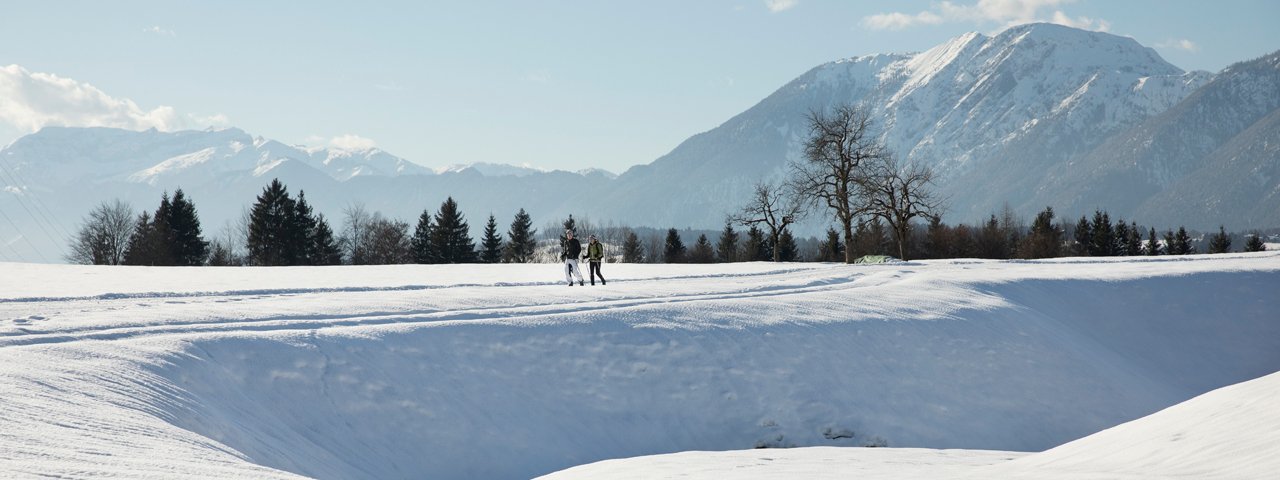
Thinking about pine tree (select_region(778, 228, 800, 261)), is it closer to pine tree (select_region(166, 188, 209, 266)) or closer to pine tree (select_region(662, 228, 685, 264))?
pine tree (select_region(662, 228, 685, 264))

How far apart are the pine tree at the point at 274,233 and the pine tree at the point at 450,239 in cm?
1311

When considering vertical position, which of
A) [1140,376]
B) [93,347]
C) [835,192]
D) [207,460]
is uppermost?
[835,192]

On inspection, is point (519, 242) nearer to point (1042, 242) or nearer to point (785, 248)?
point (785, 248)

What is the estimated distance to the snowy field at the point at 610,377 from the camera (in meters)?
11.3

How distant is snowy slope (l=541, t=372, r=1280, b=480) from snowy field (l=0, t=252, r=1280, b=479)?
0.18ft

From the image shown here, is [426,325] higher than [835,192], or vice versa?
[835,192]

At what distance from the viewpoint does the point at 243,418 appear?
15.0 m

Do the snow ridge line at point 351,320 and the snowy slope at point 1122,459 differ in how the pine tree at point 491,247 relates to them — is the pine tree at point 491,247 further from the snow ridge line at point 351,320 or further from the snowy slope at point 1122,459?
the snowy slope at point 1122,459

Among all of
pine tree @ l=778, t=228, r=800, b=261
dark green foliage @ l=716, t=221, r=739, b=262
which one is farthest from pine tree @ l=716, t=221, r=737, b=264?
pine tree @ l=778, t=228, r=800, b=261

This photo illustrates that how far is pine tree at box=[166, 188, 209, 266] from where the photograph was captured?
76.1 metres

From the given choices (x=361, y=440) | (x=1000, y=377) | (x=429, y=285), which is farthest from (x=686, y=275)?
(x=361, y=440)

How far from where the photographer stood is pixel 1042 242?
9600 cm

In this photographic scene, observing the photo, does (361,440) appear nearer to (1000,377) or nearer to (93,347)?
(93,347)

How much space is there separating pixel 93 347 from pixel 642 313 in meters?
12.8
